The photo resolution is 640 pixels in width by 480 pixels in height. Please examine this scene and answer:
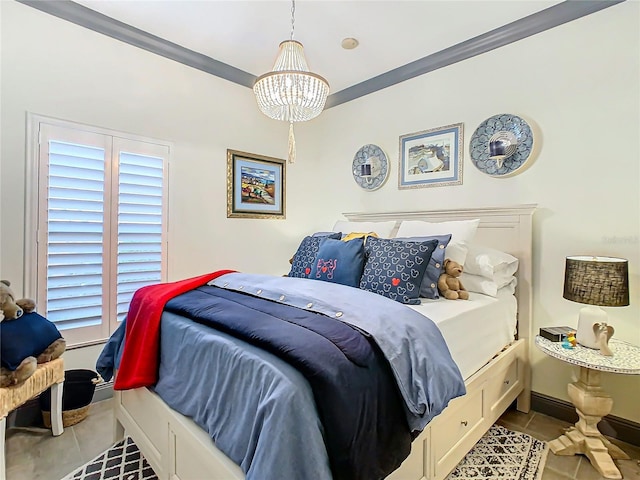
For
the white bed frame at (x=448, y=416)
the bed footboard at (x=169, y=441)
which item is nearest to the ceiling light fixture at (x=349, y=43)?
the white bed frame at (x=448, y=416)

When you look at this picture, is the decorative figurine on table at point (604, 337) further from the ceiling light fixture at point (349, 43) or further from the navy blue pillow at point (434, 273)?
the ceiling light fixture at point (349, 43)

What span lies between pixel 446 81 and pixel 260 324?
270 centimetres

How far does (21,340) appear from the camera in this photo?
1786 mm

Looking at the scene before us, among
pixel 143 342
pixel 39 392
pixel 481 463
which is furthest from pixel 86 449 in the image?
pixel 481 463

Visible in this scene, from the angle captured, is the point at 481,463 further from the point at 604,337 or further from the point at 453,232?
the point at 453,232

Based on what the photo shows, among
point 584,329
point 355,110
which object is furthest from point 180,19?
point 584,329

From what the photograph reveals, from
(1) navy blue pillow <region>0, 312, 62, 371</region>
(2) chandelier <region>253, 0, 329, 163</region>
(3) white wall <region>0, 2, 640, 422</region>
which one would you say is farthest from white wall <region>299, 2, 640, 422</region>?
(1) navy blue pillow <region>0, 312, 62, 371</region>

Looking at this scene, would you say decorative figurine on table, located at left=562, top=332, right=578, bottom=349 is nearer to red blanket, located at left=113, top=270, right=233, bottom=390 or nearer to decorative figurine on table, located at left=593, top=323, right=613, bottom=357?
decorative figurine on table, located at left=593, top=323, right=613, bottom=357

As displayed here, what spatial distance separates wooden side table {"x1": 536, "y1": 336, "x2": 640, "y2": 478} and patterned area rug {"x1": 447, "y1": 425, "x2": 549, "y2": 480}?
0.13m

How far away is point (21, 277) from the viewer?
7.00ft

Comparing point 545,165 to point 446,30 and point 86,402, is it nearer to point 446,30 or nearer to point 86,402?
point 446,30

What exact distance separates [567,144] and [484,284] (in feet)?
3.68

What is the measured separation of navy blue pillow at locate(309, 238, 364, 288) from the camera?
A: 2.18 m

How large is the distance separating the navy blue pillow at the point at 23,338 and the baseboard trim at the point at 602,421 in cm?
321
